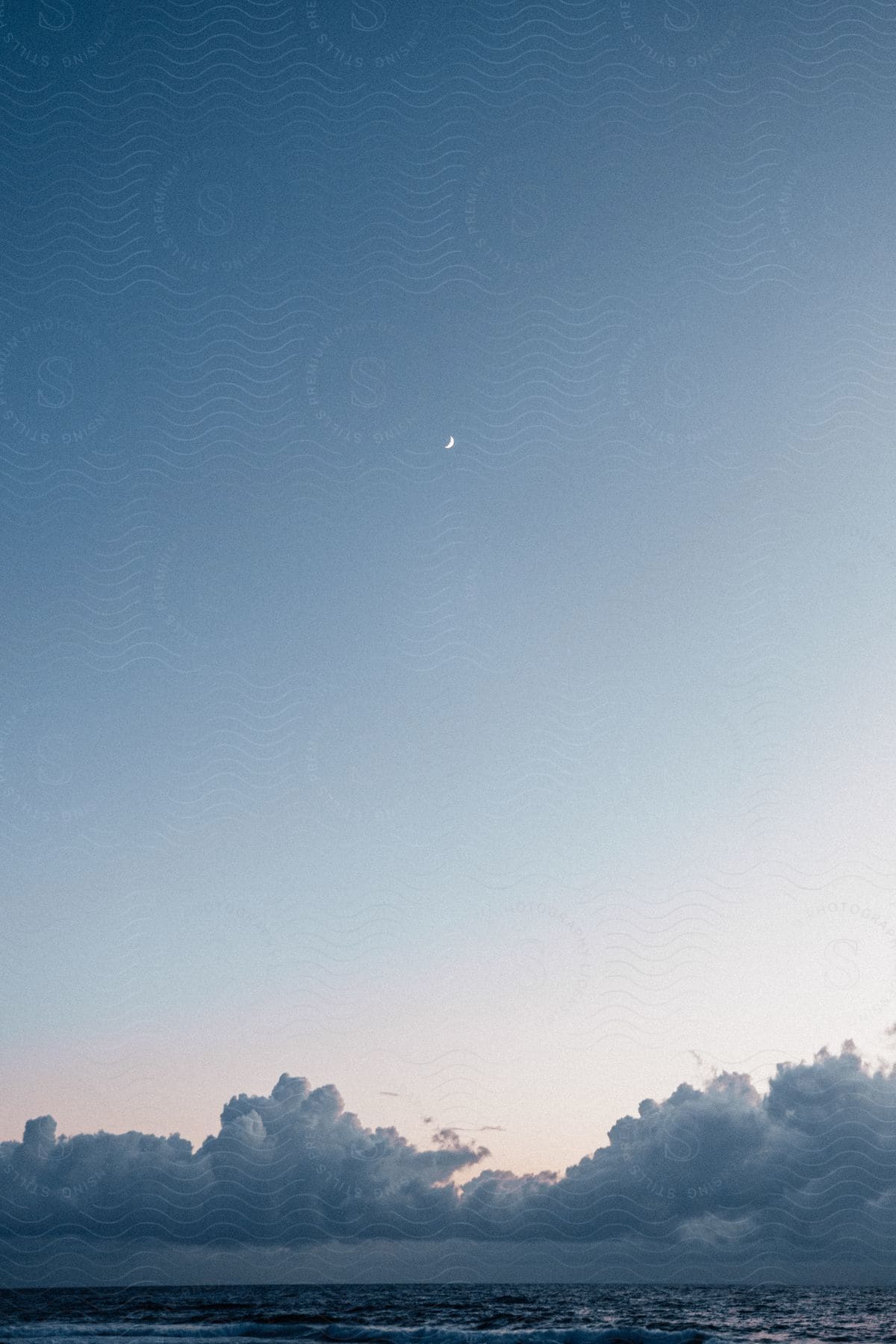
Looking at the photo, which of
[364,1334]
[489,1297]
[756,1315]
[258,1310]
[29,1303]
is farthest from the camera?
[489,1297]

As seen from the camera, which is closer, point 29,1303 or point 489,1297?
point 29,1303

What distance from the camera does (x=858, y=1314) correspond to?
3536 inches

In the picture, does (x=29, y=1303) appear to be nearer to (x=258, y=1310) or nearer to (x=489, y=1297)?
(x=258, y=1310)

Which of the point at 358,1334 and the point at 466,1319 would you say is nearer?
the point at 358,1334

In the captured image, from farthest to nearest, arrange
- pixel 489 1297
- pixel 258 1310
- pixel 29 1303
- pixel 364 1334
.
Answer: pixel 489 1297, pixel 29 1303, pixel 258 1310, pixel 364 1334

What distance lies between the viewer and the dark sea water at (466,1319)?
63.3 m

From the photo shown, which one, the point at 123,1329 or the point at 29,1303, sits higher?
the point at 123,1329

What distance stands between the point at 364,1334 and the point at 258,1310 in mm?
37887

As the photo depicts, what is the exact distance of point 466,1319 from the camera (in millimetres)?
83000

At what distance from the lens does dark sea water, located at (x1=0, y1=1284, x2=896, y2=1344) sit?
63344 millimetres

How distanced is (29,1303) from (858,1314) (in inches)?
3807

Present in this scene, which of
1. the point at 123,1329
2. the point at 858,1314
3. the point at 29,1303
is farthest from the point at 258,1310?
the point at 858,1314

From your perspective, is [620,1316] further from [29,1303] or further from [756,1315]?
[29,1303]

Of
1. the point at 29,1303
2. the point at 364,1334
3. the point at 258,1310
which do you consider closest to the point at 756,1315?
the point at 364,1334
